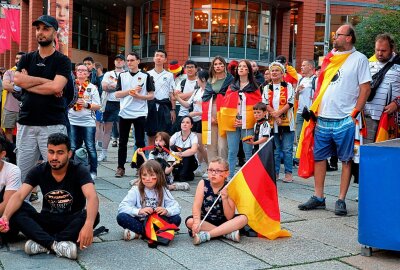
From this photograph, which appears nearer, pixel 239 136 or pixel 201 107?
pixel 239 136

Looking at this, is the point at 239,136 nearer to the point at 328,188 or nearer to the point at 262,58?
the point at 328,188

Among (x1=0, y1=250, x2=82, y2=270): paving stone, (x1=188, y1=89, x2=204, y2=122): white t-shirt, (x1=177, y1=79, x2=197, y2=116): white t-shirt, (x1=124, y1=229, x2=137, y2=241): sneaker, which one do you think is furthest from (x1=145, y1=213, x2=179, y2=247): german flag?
(x1=177, y1=79, x2=197, y2=116): white t-shirt

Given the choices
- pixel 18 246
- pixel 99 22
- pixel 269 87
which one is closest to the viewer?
pixel 18 246

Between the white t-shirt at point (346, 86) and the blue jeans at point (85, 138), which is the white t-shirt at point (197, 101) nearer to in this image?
the blue jeans at point (85, 138)

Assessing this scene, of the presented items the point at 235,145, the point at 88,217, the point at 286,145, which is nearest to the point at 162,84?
the point at 235,145

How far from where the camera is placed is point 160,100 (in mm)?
9562

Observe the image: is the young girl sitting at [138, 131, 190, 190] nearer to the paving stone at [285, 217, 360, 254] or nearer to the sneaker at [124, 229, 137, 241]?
the paving stone at [285, 217, 360, 254]

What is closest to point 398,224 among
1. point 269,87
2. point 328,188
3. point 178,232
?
point 178,232

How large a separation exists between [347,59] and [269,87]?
2637mm

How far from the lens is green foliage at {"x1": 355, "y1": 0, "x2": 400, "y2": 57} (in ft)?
72.2

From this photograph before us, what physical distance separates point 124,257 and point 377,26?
67.7 ft

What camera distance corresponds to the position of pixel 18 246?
16.0 ft

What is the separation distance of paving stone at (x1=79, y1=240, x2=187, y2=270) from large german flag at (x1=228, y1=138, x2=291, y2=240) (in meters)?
1.04

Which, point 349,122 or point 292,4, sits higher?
point 292,4
